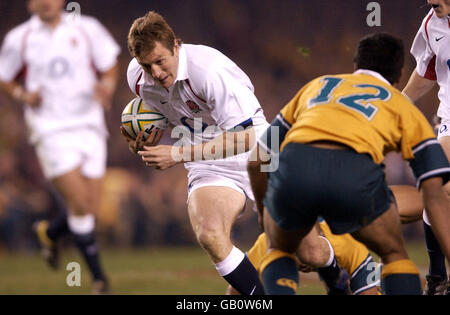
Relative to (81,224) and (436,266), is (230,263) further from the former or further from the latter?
(81,224)

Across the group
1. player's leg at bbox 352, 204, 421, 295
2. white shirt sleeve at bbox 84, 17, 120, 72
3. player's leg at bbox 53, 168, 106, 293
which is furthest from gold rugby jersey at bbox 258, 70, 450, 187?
white shirt sleeve at bbox 84, 17, 120, 72

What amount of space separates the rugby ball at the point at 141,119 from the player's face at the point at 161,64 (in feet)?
1.22

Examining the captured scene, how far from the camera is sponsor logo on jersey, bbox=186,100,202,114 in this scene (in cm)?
450

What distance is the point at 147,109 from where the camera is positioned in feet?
15.5

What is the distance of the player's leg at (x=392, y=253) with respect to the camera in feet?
10.5

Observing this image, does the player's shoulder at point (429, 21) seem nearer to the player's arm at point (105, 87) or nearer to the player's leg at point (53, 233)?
the player's arm at point (105, 87)

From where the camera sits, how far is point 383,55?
3422 millimetres

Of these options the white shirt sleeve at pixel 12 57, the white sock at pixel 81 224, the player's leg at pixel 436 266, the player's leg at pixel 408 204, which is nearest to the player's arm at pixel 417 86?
the player's leg at pixel 436 266

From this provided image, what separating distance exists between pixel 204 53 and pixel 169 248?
Result: 832cm

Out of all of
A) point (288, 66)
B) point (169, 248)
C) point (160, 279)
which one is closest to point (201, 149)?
point (160, 279)

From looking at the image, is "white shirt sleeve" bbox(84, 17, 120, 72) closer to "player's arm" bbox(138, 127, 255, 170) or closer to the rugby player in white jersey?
the rugby player in white jersey

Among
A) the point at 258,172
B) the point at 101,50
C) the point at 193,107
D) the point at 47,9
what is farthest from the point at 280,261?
the point at 47,9
